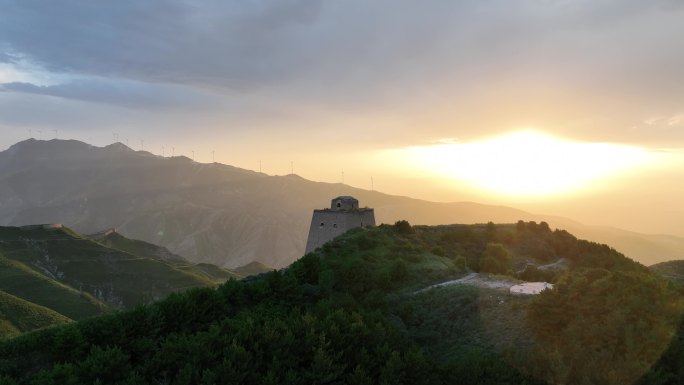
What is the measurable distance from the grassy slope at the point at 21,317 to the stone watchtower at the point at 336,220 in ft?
104

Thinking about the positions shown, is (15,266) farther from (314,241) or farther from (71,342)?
(71,342)

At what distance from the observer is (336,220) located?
2148 inches

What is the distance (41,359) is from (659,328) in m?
23.7

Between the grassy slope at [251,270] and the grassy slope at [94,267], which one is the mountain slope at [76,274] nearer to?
the grassy slope at [94,267]

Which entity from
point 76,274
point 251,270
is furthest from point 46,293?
point 251,270

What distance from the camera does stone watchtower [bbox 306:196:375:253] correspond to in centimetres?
5403

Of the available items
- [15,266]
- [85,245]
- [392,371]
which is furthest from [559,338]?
[85,245]

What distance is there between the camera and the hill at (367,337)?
14.4m

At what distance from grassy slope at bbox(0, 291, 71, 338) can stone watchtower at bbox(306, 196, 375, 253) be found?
31.5 m

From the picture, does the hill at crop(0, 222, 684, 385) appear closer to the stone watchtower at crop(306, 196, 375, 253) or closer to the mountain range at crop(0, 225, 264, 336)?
the stone watchtower at crop(306, 196, 375, 253)

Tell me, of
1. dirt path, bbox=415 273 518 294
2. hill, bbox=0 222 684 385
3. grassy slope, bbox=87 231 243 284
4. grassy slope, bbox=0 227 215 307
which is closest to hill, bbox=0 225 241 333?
grassy slope, bbox=0 227 215 307

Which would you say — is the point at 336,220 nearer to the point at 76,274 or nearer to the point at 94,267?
the point at 76,274

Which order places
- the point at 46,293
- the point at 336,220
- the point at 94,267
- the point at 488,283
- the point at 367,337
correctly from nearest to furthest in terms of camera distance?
1. the point at 367,337
2. the point at 488,283
3. the point at 336,220
4. the point at 46,293
5. the point at 94,267

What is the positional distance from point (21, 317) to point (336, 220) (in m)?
41.4
